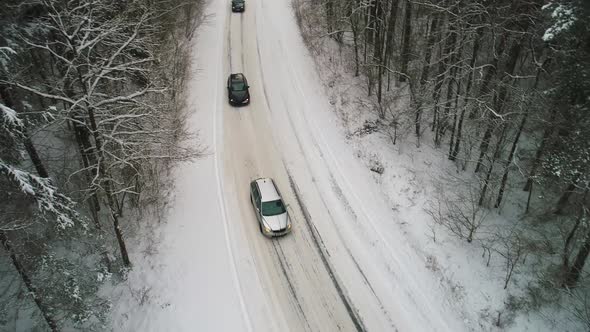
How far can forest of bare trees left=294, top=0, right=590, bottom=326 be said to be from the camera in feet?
42.3

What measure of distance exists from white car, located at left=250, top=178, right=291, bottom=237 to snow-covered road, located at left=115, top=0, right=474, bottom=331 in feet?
1.94

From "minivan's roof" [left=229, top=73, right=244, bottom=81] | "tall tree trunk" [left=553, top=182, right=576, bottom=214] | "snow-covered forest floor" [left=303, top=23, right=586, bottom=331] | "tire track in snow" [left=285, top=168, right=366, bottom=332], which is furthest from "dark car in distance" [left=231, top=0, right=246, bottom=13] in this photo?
"tall tree trunk" [left=553, top=182, right=576, bottom=214]

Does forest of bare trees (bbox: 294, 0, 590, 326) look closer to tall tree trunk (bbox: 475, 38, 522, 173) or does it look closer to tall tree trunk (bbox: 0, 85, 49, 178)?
tall tree trunk (bbox: 475, 38, 522, 173)

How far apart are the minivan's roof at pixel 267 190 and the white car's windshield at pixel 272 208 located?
8.1 inches

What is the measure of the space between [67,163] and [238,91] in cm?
1116

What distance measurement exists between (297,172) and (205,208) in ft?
16.4

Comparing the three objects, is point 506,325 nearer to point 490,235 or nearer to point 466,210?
point 490,235

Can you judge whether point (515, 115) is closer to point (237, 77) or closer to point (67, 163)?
point (237, 77)

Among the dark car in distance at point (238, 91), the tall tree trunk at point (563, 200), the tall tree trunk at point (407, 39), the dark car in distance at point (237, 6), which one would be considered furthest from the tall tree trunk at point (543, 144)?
the dark car in distance at point (237, 6)

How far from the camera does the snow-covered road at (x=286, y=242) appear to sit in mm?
15047

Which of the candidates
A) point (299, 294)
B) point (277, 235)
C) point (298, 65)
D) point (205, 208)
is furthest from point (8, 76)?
point (298, 65)

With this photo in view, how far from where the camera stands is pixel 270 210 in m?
18.0

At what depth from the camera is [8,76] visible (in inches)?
500

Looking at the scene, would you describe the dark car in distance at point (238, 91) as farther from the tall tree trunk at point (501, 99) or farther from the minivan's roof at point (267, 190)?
the tall tree trunk at point (501, 99)
